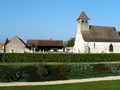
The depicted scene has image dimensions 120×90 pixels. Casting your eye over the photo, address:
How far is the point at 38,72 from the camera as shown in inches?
750

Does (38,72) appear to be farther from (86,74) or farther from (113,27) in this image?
(113,27)

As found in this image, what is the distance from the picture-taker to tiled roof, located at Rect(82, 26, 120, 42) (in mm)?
69675

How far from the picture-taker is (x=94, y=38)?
69.8 m

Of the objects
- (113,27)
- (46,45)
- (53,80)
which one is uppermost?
(113,27)

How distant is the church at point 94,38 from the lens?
226 ft

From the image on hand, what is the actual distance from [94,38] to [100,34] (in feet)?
10.0

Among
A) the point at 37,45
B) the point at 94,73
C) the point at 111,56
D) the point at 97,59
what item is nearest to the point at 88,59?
the point at 97,59

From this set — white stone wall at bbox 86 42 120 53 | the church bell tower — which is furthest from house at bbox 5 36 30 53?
white stone wall at bbox 86 42 120 53

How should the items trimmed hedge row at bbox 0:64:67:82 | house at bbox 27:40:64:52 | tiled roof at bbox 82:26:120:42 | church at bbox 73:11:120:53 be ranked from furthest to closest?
1. house at bbox 27:40:64:52
2. tiled roof at bbox 82:26:120:42
3. church at bbox 73:11:120:53
4. trimmed hedge row at bbox 0:64:67:82

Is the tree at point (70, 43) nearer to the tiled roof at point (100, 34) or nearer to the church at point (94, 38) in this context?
the tiled roof at point (100, 34)

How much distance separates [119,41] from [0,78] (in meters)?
58.1

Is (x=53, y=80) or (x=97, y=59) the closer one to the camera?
(x=53, y=80)

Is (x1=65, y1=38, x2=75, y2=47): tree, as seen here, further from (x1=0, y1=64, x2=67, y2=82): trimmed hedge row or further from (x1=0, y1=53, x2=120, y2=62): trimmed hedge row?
(x1=0, y1=64, x2=67, y2=82): trimmed hedge row

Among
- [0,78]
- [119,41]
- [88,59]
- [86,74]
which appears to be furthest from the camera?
[119,41]
